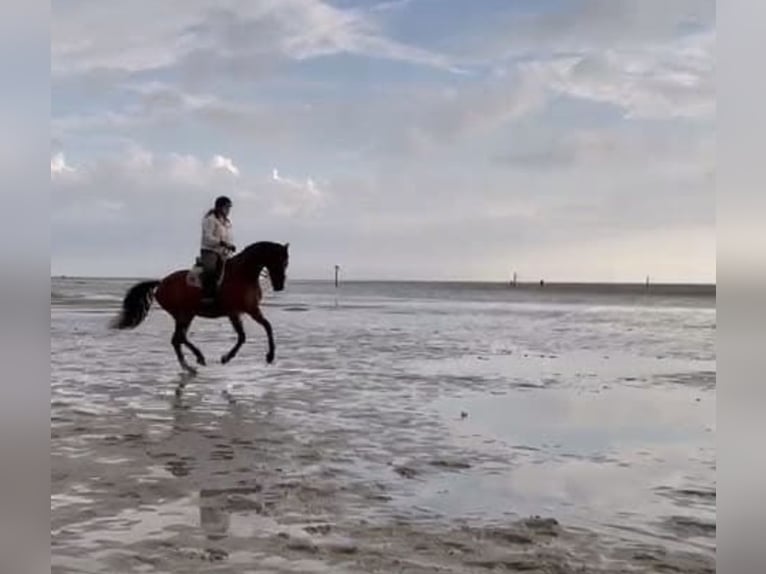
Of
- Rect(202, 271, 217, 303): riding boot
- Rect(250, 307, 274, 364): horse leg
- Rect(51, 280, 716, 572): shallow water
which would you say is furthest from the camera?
Rect(250, 307, 274, 364): horse leg

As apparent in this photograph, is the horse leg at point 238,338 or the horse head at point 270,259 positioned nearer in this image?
the horse head at point 270,259

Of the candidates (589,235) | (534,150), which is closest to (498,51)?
(534,150)

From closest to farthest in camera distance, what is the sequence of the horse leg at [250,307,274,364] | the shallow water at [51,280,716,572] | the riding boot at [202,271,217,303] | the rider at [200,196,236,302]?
1. the shallow water at [51,280,716,572]
2. the rider at [200,196,236,302]
3. the riding boot at [202,271,217,303]
4. the horse leg at [250,307,274,364]

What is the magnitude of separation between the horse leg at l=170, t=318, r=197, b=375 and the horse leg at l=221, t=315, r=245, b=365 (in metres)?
0.09

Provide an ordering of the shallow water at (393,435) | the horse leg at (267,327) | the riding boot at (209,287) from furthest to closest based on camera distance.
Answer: the horse leg at (267,327) < the riding boot at (209,287) < the shallow water at (393,435)

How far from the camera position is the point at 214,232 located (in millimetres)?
2209

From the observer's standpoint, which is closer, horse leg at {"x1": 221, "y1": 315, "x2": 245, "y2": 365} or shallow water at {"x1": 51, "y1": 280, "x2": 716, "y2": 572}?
shallow water at {"x1": 51, "y1": 280, "x2": 716, "y2": 572}

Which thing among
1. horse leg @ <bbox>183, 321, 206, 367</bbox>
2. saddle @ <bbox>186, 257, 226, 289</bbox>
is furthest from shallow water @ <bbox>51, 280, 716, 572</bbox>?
saddle @ <bbox>186, 257, 226, 289</bbox>

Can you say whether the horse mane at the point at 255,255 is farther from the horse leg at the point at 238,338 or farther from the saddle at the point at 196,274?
the horse leg at the point at 238,338

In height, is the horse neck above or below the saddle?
above

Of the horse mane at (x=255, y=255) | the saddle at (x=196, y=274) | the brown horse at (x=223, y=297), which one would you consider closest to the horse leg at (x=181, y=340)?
the brown horse at (x=223, y=297)

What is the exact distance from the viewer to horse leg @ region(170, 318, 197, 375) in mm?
2344

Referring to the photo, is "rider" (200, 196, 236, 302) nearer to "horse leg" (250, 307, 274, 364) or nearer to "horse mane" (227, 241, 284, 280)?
"horse mane" (227, 241, 284, 280)

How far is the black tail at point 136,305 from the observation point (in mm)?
2279
